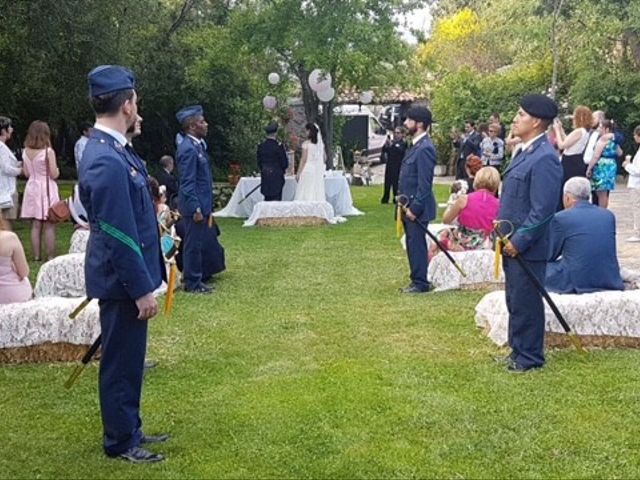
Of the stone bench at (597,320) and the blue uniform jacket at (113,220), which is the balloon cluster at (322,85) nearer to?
the stone bench at (597,320)

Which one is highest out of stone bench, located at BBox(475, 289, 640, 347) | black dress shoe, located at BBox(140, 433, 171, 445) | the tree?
the tree

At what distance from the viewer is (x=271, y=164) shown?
48.5 feet

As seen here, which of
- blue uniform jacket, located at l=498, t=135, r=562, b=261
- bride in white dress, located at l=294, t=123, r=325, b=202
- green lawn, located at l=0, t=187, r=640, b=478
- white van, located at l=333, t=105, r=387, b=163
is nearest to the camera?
green lawn, located at l=0, t=187, r=640, b=478

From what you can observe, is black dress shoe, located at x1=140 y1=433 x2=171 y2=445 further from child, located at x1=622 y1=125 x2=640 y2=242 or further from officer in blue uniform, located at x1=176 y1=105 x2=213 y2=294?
child, located at x1=622 y1=125 x2=640 y2=242

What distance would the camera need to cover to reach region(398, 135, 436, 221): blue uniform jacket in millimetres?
8234

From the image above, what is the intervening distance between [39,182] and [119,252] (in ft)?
23.3

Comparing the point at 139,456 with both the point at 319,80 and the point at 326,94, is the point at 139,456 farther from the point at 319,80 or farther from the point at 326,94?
the point at 326,94

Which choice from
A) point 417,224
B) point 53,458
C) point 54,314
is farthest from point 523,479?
point 417,224

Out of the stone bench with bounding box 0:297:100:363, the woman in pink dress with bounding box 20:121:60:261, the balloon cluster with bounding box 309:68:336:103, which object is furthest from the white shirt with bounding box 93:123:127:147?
the balloon cluster with bounding box 309:68:336:103

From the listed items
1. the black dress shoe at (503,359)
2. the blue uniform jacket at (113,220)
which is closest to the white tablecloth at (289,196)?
the black dress shoe at (503,359)

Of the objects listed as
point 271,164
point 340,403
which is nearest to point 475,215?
point 340,403

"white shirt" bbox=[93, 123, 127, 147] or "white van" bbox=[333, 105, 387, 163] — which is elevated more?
"white shirt" bbox=[93, 123, 127, 147]

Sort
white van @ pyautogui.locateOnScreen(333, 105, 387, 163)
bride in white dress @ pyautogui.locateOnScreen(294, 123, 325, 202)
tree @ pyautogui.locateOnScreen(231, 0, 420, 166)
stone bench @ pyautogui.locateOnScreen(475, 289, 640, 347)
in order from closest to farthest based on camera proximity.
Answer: stone bench @ pyautogui.locateOnScreen(475, 289, 640, 347), bride in white dress @ pyautogui.locateOnScreen(294, 123, 325, 202), tree @ pyautogui.locateOnScreen(231, 0, 420, 166), white van @ pyautogui.locateOnScreen(333, 105, 387, 163)

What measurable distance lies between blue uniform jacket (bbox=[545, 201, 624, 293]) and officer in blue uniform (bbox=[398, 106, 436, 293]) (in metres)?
1.75
